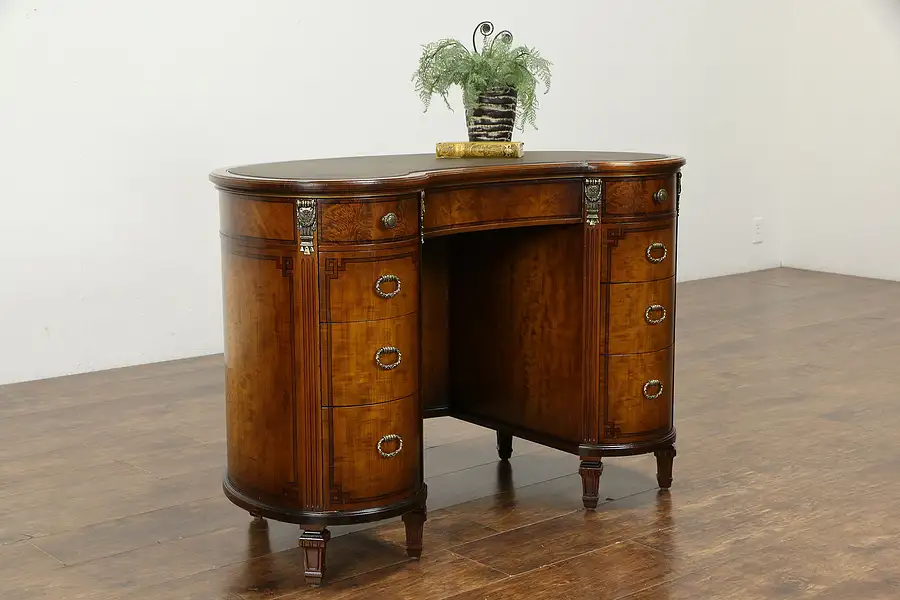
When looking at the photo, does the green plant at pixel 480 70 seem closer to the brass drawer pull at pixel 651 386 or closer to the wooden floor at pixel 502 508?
the brass drawer pull at pixel 651 386

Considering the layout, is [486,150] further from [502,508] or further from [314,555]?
[314,555]

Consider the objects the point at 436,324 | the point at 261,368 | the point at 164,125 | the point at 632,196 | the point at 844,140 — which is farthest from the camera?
the point at 844,140

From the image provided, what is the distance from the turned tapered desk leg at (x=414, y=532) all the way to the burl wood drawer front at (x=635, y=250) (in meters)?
0.80

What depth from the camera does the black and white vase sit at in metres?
3.22

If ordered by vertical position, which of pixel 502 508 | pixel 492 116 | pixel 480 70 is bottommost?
pixel 502 508

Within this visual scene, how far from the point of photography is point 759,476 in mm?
3369

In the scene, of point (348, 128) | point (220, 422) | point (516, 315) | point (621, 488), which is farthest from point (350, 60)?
point (621, 488)

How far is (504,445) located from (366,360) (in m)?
1.03

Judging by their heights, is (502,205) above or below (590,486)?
above

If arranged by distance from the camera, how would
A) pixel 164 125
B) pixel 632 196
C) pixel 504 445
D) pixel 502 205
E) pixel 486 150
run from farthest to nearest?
pixel 164 125, pixel 504 445, pixel 486 150, pixel 632 196, pixel 502 205

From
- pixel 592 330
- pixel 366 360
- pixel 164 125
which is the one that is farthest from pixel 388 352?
pixel 164 125

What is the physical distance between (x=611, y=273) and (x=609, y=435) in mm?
429

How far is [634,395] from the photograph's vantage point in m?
3.15

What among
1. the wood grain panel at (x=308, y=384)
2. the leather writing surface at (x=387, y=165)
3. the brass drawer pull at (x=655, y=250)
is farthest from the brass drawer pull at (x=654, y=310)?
the wood grain panel at (x=308, y=384)
